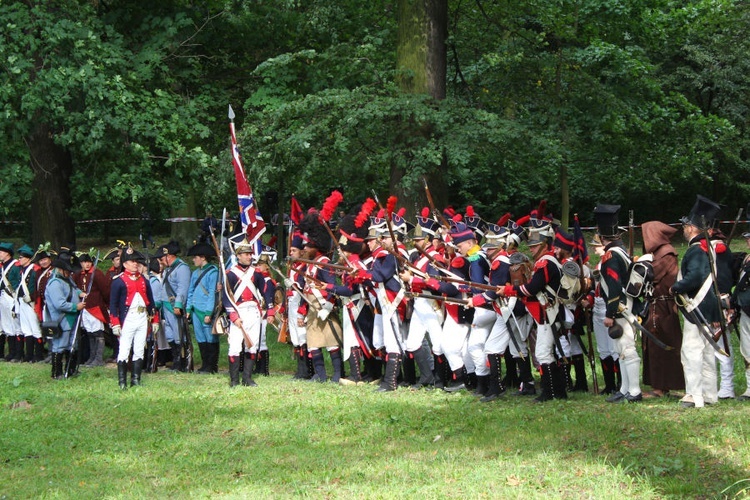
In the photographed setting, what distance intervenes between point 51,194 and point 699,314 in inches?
573

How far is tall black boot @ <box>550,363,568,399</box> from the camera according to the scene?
37.7 feet

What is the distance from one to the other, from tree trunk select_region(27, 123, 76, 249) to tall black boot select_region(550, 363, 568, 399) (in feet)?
40.9

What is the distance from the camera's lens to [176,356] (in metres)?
16.4

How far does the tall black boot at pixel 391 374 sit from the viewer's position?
12.9 meters

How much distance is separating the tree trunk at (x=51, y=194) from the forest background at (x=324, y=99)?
0.04 metres

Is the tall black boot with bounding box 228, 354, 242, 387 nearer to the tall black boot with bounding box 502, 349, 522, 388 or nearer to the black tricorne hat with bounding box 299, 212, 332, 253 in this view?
the black tricorne hat with bounding box 299, 212, 332, 253

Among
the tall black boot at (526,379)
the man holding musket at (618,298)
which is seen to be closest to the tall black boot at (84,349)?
the tall black boot at (526,379)

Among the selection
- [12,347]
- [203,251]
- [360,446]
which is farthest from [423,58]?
[360,446]

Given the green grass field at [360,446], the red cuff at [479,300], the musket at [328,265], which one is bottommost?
the green grass field at [360,446]

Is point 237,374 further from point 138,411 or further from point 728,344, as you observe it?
point 728,344

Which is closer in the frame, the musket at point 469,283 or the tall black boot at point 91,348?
the musket at point 469,283

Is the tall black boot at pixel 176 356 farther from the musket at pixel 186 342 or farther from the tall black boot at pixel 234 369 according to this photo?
the tall black boot at pixel 234 369

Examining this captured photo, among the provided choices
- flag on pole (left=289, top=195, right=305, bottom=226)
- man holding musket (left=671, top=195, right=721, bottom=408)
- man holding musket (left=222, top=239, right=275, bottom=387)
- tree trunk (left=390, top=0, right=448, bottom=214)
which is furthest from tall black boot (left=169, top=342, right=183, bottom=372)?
man holding musket (left=671, top=195, right=721, bottom=408)

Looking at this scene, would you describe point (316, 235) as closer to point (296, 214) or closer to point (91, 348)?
point (296, 214)
